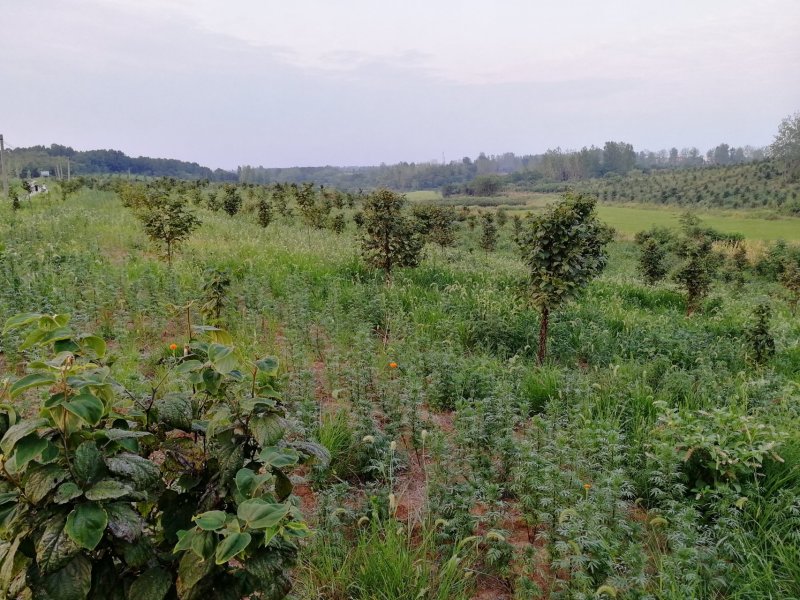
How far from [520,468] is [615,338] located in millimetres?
4914

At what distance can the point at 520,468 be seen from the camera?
11.1 feet

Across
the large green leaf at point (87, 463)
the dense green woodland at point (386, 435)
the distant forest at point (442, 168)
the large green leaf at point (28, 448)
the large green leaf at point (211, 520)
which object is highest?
the distant forest at point (442, 168)

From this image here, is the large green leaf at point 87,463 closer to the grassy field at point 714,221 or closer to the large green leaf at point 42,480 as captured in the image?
the large green leaf at point 42,480

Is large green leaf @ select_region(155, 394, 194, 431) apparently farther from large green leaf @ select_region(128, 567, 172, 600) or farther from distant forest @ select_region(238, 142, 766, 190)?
distant forest @ select_region(238, 142, 766, 190)

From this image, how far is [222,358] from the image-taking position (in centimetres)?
141

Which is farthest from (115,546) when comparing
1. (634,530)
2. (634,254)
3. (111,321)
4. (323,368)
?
(634,254)

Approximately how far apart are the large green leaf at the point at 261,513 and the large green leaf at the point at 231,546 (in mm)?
31

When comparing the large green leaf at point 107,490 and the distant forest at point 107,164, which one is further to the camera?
the distant forest at point 107,164

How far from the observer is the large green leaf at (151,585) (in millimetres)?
1328

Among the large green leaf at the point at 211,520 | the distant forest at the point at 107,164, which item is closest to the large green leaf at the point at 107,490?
the large green leaf at the point at 211,520

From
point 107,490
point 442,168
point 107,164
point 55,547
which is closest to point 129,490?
point 107,490

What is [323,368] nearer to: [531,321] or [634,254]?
[531,321]

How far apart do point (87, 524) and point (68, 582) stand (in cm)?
18

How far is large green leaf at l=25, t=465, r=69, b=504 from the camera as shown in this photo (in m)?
1.21
